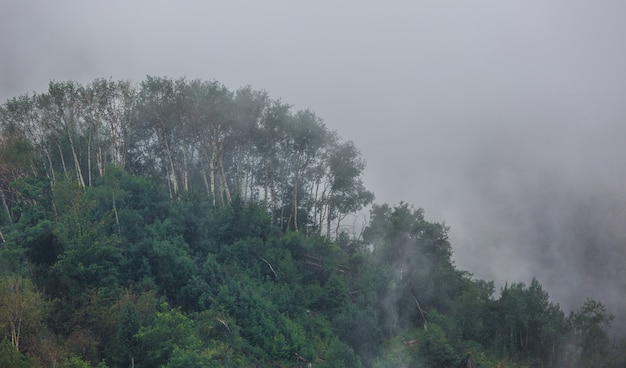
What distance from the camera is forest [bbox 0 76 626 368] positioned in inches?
1704

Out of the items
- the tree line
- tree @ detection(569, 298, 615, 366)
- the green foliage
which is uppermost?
the tree line

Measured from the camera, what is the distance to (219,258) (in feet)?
183

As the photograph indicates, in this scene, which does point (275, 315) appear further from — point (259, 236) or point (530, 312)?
point (530, 312)

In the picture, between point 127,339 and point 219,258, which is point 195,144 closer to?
point 219,258

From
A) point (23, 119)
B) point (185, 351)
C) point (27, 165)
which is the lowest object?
point (185, 351)

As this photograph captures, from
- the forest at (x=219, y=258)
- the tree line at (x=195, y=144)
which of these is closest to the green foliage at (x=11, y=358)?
the forest at (x=219, y=258)

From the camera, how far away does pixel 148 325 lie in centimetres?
4241

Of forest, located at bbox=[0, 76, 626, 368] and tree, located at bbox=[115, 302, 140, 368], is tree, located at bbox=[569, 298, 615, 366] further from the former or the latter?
tree, located at bbox=[115, 302, 140, 368]

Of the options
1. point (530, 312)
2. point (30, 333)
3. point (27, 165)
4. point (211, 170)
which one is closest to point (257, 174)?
point (211, 170)

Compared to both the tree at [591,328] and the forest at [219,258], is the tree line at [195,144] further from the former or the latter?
the tree at [591,328]

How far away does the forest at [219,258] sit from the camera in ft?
142

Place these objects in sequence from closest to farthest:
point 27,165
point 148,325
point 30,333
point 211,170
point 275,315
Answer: point 30,333, point 148,325, point 275,315, point 27,165, point 211,170

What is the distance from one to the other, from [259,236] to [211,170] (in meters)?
7.02

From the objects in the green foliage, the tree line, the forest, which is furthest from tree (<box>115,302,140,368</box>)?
the tree line
